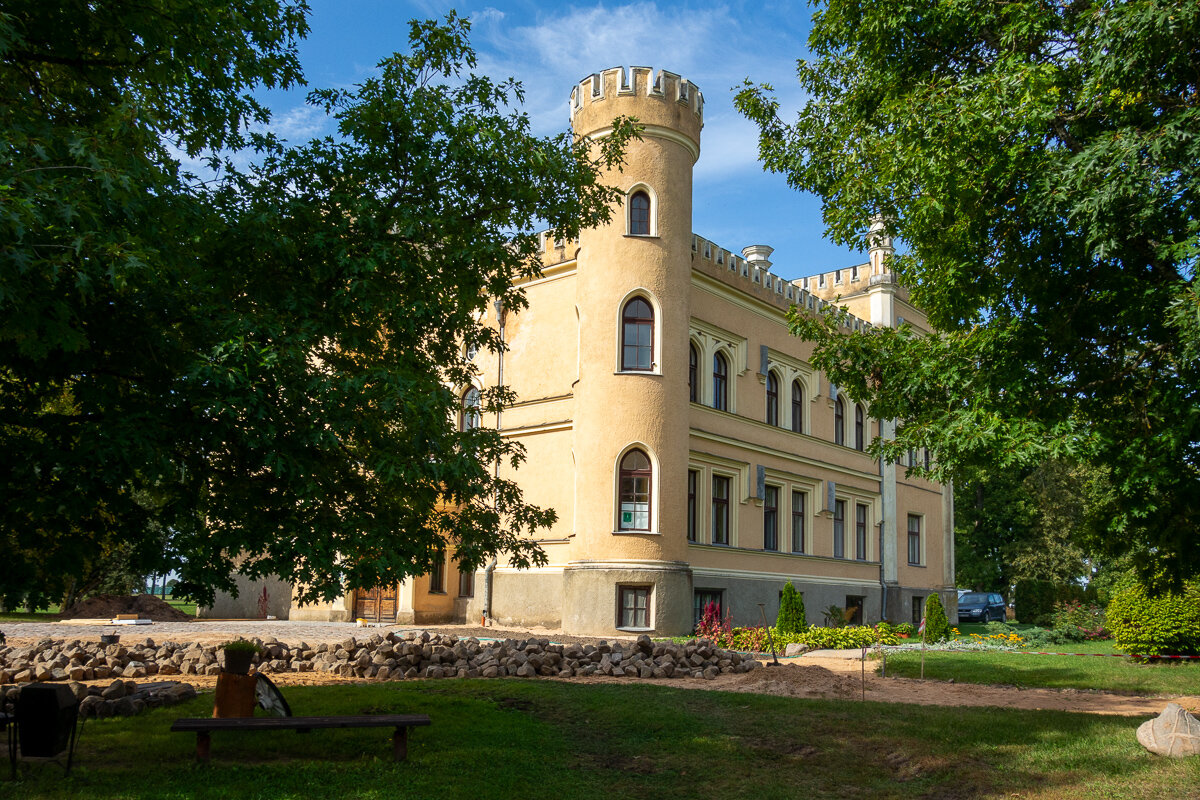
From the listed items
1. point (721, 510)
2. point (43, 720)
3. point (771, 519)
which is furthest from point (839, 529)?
point (43, 720)

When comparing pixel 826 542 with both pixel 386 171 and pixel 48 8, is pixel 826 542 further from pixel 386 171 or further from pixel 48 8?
pixel 48 8

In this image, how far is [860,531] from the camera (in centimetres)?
3509

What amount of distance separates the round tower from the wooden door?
727cm

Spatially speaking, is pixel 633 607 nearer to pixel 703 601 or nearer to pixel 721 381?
pixel 703 601

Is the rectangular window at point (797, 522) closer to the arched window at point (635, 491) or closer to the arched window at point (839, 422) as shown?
the arched window at point (839, 422)

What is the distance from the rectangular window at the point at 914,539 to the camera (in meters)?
37.9

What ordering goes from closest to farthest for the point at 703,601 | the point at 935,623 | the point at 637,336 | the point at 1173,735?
the point at 1173,735 < the point at 637,336 < the point at 935,623 < the point at 703,601

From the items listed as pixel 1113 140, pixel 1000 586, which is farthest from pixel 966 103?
pixel 1000 586

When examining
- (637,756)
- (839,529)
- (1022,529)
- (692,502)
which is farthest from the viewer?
(1022,529)

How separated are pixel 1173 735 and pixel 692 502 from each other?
731 inches

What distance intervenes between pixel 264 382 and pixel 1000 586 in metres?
58.1

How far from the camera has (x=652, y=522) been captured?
955 inches

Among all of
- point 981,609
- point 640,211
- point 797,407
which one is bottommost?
point 981,609

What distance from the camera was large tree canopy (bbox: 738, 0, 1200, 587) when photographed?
8.72 m
